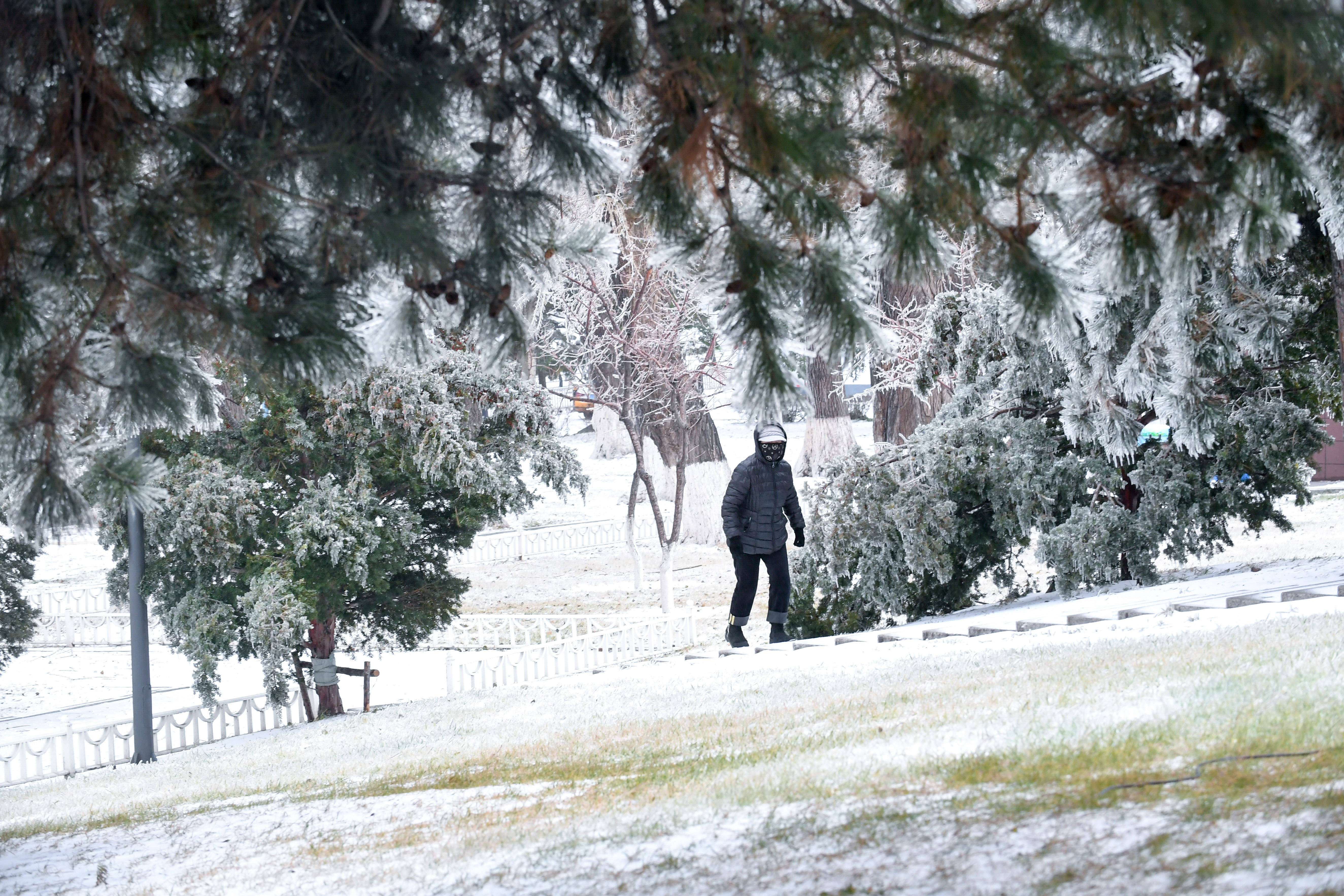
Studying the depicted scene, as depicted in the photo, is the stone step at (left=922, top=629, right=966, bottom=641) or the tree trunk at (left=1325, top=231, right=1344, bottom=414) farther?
the stone step at (left=922, top=629, right=966, bottom=641)

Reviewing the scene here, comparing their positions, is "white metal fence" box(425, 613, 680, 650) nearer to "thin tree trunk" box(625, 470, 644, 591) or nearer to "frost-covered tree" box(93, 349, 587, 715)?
"thin tree trunk" box(625, 470, 644, 591)

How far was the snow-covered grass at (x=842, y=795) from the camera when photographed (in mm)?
3434

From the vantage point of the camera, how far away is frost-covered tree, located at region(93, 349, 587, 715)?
12.3 m

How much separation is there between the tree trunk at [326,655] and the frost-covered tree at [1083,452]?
5430 millimetres

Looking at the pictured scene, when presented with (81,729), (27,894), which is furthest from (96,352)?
(81,729)

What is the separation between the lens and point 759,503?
10.8 metres

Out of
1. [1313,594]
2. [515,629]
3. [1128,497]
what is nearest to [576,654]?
[515,629]

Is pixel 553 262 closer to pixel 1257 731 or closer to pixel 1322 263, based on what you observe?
pixel 1257 731

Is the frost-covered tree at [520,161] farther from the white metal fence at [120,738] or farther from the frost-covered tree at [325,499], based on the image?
the white metal fence at [120,738]

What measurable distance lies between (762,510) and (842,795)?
6479mm

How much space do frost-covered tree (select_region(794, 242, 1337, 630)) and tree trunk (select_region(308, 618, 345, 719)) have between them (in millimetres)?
5430

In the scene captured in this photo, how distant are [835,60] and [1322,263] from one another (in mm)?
7752

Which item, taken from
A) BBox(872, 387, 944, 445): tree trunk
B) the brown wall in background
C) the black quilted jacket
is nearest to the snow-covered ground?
the black quilted jacket

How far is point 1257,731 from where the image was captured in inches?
170
